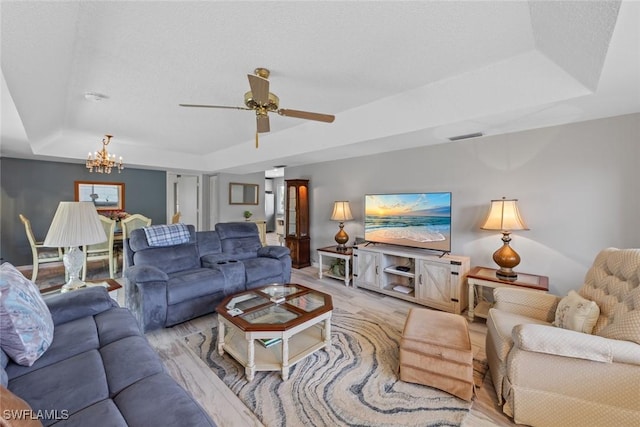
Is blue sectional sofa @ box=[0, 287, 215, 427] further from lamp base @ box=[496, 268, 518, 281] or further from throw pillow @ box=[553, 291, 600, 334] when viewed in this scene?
lamp base @ box=[496, 268, 518, 281]

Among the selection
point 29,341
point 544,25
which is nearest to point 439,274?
point 544,25

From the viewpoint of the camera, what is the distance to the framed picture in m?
5.17

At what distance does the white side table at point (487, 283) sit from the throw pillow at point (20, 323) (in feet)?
10.9

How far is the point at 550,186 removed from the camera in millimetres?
2670

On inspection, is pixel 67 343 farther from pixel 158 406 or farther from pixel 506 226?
pixel 506 226

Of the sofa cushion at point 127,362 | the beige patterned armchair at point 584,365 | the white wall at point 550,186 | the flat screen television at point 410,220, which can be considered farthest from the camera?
the flat screen television at point 410,220

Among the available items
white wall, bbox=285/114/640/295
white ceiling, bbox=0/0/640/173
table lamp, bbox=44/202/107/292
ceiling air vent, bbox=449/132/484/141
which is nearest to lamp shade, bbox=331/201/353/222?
white wall, bbox=285/114/640/295

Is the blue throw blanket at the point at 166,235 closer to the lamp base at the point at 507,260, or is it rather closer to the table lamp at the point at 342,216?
the table lamp at the point at 342,216

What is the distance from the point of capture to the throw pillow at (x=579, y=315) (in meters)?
1.57

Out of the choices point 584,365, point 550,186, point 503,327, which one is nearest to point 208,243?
point 503,327

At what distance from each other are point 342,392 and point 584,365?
53.7 inches

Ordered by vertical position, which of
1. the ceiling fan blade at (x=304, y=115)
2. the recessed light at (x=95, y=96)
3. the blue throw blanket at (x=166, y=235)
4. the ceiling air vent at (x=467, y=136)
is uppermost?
the recessed light at (x=95, y=96)

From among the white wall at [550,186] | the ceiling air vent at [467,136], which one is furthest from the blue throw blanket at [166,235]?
the ceiling air vent at [467,136]

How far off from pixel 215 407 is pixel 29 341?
40.9 inches
